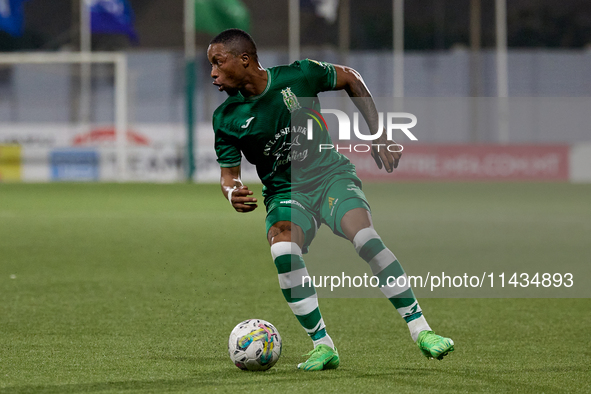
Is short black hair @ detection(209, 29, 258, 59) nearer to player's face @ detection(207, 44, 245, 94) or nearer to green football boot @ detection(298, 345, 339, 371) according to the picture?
player's face @ detection(207, 44, 245, 94)

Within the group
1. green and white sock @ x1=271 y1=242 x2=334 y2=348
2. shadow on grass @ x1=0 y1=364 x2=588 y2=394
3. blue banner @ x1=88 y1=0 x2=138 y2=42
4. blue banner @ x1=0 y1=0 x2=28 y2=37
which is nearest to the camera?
shadow on grass @ x1=0 y1=364 x2=588 y2=394

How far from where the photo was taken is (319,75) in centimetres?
478

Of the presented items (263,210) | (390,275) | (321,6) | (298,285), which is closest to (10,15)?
(321,6)

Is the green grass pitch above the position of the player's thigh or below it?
below

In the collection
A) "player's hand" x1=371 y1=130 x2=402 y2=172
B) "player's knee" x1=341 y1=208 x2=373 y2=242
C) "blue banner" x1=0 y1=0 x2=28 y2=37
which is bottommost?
"player's knee" x1=341 y1=208 x2=373 y2=242

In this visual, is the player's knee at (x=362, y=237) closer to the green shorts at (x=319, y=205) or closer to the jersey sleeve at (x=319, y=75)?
the green shorts at (x=319, y=205)

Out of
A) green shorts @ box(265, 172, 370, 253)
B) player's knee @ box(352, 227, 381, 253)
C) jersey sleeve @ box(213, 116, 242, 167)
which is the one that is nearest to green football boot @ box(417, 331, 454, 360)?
A: player's knee @ box(352, 227, 381, 253)

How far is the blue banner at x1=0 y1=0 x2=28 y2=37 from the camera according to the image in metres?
28.0

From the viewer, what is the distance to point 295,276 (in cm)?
446

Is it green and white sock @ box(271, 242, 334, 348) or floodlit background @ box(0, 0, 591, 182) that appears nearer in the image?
green and white sock @ box(271, 242, 334, 348)

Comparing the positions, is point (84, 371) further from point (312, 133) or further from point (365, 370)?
point (312, 133)

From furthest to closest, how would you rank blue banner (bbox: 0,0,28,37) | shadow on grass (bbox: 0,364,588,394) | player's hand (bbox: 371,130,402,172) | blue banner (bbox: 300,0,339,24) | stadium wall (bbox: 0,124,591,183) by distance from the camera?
blue banner (bbox: 300,0,339,24) < blue banner (bbox: 0,0,28,37) < stadium wall (bbox: 0,124,591,183) < player's hand (bbox: 371,130,402,172) < shadow on grass (bbox: 0,364,588,394)

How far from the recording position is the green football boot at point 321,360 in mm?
4344

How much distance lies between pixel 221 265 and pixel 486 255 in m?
2.80
